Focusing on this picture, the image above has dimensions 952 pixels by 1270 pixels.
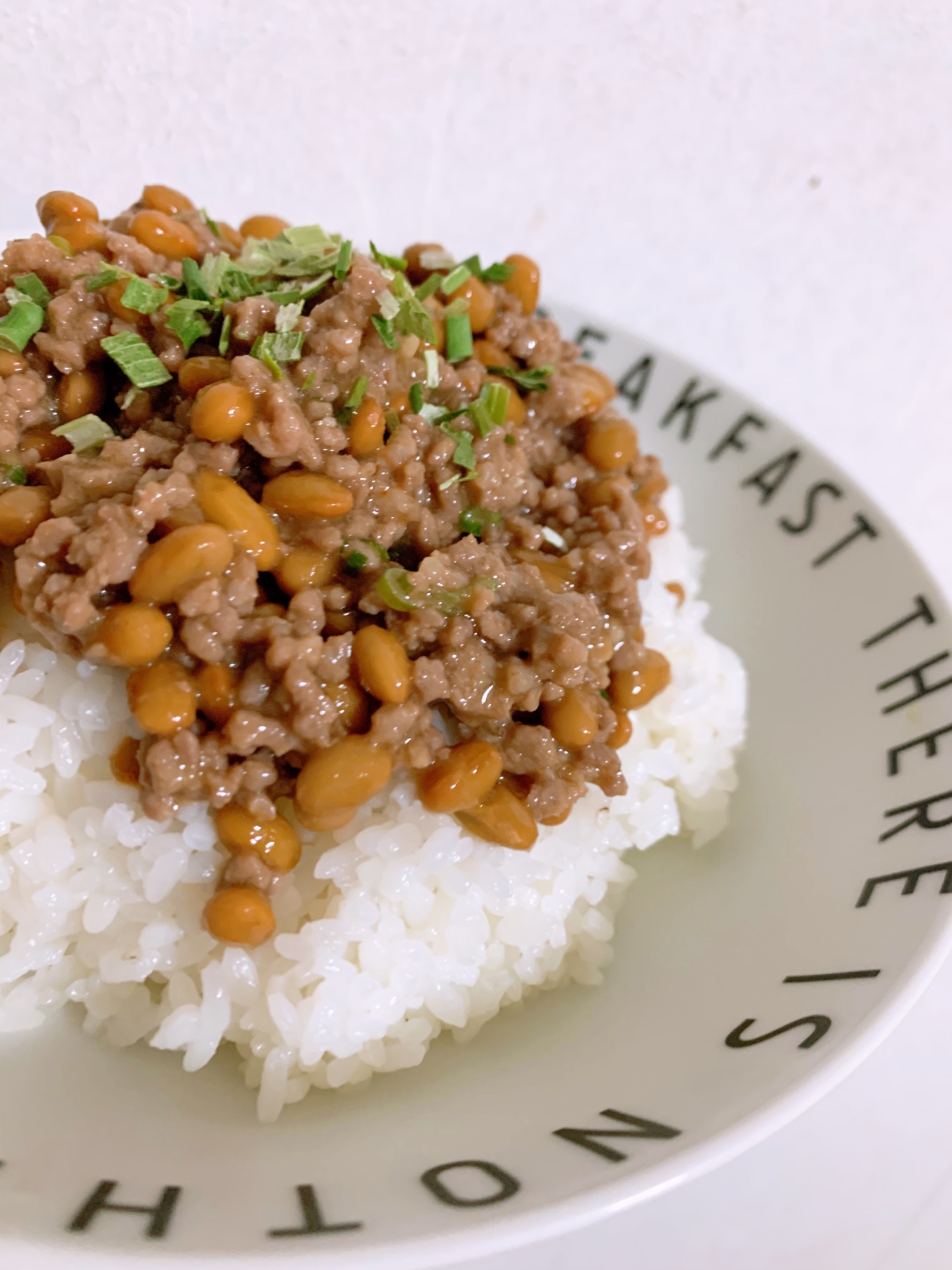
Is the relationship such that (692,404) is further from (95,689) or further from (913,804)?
(95,689)

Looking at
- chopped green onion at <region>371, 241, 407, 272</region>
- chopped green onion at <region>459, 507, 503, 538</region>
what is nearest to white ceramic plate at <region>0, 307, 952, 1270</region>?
chopped green onion at <region>459, 507, 503, 538</region>

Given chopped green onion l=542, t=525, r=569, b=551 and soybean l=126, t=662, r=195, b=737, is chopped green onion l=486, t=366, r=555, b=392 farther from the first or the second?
soybean l=126, t=662, r=195, b=737

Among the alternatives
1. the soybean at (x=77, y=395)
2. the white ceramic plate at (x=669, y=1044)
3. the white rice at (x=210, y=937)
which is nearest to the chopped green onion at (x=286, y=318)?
the soybean at (x=77, y=395)

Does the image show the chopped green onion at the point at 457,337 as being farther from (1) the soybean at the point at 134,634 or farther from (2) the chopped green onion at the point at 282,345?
(1) the soybean at the point at 134,634

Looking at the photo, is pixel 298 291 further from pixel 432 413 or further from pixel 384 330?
pixel 432 413

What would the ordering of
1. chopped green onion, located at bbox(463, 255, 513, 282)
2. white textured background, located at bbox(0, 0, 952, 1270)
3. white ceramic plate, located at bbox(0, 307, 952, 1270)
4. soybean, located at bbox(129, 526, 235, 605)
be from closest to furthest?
white ceramic plate, located at bbox(0, 307, 952, 1270) < soybean, located at bbox(129, 526, 235, 605) < chopped green onion, located at bbox(463, 255, 513, 282) < white textured background, located at bbox(0, 0, 952, 1270)
